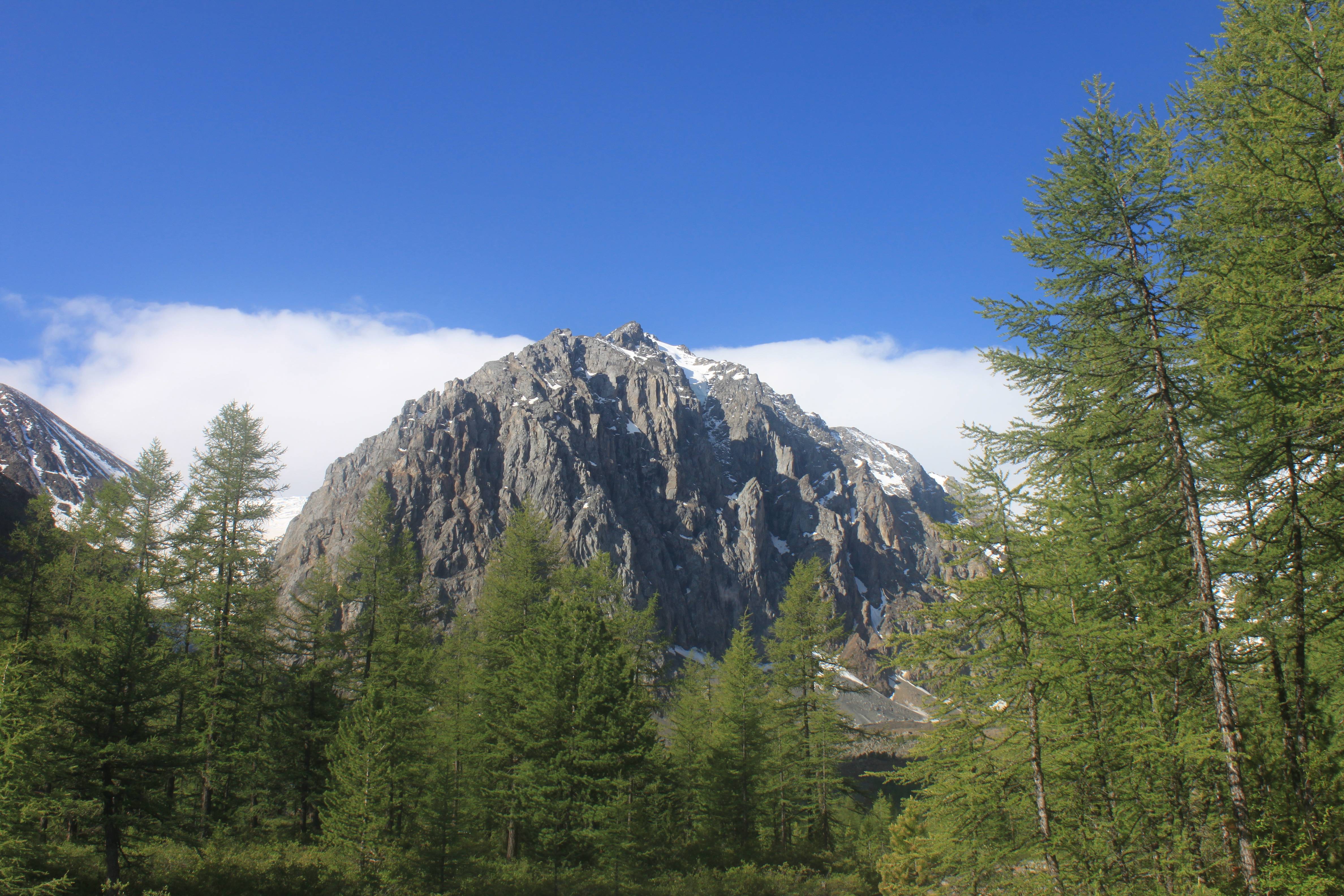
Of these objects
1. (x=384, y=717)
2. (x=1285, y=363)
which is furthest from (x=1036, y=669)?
(x=384, y=717)

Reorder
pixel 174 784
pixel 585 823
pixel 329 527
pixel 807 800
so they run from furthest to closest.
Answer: pixel 329 527, pixel 807 800, pixel 174 784, pixel 585 823

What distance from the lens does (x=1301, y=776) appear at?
991 cm

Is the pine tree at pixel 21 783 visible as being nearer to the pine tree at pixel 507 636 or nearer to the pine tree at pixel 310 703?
the pine tree at pixel 310 703

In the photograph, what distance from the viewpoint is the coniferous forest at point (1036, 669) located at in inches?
376

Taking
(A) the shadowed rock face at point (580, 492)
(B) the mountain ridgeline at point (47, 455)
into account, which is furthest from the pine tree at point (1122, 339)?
(B) the mountain ridgeline at point (47, 455)

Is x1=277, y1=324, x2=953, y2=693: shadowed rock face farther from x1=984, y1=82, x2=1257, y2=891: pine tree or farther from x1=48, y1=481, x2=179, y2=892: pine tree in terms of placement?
x1=984, y1=82, x2=1257, y2=891: pine tree

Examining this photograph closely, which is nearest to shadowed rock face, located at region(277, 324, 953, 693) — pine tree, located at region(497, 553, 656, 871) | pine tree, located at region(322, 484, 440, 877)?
pine tree, located at region(322, 484, 440, 877)

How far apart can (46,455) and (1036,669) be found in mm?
198128

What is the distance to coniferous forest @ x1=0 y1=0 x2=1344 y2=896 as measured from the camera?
31.3 ft

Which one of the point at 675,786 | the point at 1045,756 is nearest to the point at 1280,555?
the point at 1045,756

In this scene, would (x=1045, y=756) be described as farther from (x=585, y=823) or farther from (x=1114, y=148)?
(x=585, y=823)

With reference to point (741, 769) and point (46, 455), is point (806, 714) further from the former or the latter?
point (46, 455)

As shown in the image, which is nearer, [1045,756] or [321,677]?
[1045,756]

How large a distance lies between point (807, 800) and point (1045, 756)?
70.8 feet
